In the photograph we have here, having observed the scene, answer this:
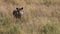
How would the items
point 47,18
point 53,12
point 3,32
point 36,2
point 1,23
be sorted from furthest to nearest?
point 36,2 → point 53,12 → point 47,18 → point 1,23 → point 3,32

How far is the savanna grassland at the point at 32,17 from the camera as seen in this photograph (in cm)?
717

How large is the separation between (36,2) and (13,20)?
2.31m

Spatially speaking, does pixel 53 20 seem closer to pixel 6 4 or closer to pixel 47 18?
pixel 47 18

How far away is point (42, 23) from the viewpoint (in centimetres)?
782

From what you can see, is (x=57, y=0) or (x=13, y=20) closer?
(x=13, y=20)

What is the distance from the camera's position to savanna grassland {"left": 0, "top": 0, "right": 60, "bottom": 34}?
7.17m

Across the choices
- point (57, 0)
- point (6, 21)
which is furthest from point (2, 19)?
point (57, 0)

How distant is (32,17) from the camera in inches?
→ 326

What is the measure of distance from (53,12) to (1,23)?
2.37 m

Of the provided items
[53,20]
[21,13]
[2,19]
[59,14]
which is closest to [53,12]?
[59,14]

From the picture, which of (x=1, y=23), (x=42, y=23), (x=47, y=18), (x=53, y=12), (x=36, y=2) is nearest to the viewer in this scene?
(x=1, y=23)

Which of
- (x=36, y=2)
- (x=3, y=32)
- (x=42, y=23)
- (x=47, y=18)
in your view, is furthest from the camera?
(x=36, y=2)

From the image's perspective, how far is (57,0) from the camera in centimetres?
1017

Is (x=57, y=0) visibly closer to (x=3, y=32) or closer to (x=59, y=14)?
(x=59, y=14)
